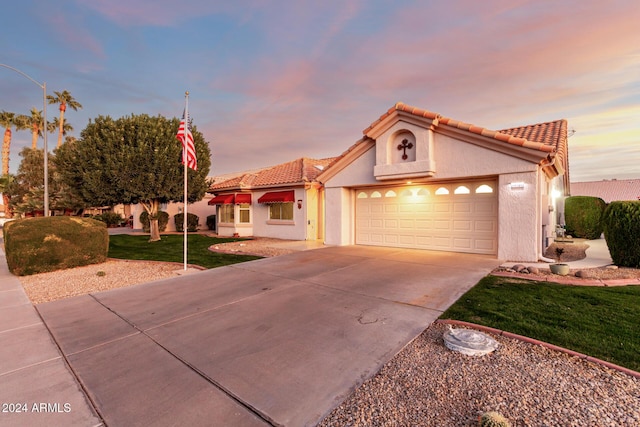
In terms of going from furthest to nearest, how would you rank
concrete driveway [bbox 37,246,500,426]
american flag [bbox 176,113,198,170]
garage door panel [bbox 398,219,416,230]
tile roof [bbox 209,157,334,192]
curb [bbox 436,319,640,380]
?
tile roof [bbox 209,157,334,192] → garage door panel [bbox 398,219,416,230] → american flag [bbox 176,113,198,170] → curb [bbox 436,319,640,380] → concrete driveway [bbox 37,246,500,426]

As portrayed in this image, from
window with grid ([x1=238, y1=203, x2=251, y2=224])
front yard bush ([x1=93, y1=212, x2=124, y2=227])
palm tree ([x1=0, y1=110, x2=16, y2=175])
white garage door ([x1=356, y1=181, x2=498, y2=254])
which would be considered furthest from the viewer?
palm tree ([x1=0, y1=110, x2=16, y2=175])

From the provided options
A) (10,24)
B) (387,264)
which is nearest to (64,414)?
(387,264)

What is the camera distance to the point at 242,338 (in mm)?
4105

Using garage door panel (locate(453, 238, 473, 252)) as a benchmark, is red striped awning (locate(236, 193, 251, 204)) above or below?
above

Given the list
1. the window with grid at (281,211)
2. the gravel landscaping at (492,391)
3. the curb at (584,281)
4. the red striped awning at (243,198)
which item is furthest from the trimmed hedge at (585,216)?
the red striped awning at (243,198)

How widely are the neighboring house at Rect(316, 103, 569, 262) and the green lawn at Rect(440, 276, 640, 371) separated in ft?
11.9

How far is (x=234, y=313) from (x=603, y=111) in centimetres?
1858

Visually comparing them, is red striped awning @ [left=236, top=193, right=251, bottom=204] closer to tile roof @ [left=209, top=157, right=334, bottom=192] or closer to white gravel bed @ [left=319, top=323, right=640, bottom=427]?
tile roof @ [left=209, top=157, right=334, bottom=192]

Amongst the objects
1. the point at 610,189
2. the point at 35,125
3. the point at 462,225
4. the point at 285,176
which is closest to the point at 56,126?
the point at 35,125

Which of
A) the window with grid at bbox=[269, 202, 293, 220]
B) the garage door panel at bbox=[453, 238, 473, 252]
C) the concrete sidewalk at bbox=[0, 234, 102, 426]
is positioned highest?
the window with grid at bbox=[269, 202, 293, 220]

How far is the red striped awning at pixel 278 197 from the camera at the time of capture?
54.7 feet

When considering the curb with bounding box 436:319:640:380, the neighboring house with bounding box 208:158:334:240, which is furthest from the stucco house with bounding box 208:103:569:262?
the curb with bounding box 436:319:640:380

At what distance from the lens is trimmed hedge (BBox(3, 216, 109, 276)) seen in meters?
8.69

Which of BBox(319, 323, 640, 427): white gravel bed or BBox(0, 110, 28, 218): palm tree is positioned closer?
BBox(319, 323, 640, 427): white gravel bed
